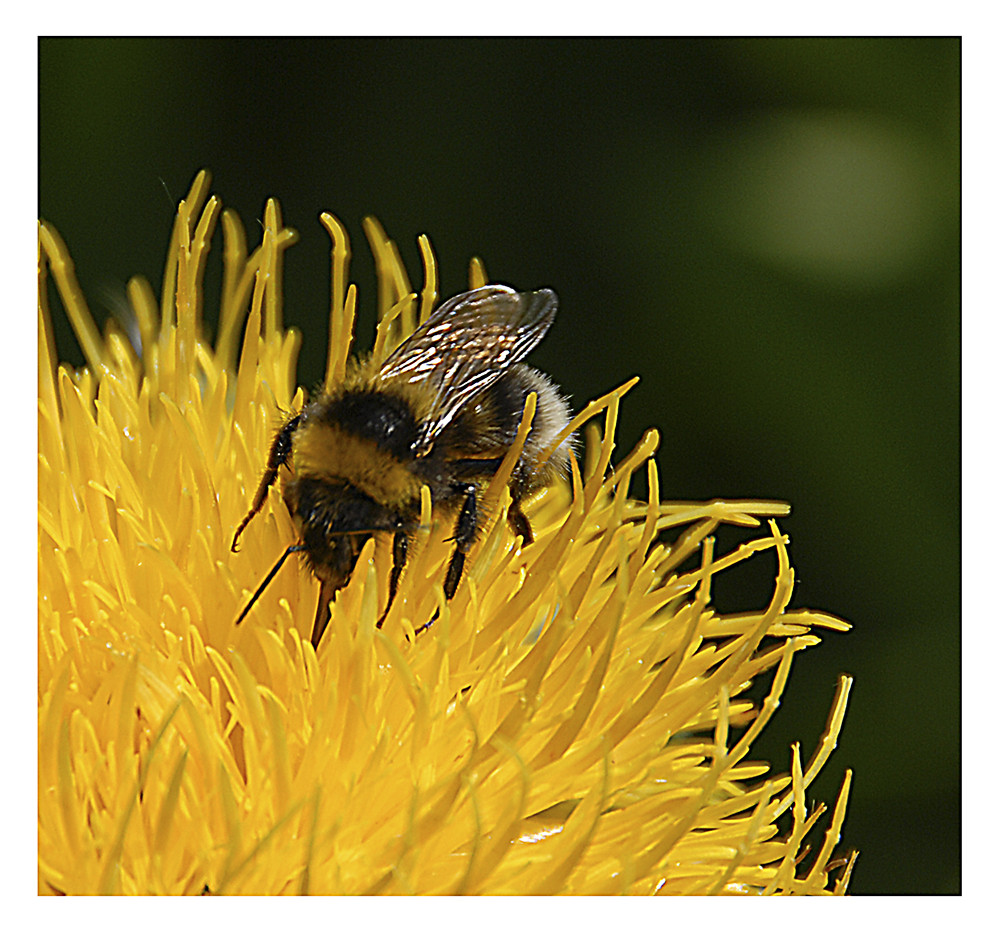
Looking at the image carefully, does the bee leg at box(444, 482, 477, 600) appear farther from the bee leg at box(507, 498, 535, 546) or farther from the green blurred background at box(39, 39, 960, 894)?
the green blurred background at box(39, 39, 960, 894)

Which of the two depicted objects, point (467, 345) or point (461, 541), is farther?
point (467, 345)

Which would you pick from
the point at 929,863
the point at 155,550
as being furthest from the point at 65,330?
the point at 929,863

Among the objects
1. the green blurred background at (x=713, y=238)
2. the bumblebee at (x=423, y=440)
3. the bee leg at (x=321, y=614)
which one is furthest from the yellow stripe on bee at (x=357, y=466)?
the green blurred background at (x=713, y=238)

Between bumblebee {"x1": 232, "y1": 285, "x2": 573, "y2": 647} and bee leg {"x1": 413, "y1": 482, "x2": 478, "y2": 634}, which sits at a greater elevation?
bumblebee {"x1": 232, "y1": 285, "x2": 573, "y2": 647}

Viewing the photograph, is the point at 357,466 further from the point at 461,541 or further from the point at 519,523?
the point at 519,523

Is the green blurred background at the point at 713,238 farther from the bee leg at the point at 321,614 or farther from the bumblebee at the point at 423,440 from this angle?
the bee leg at the point at 321,614

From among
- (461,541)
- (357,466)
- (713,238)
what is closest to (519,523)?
(461,541)

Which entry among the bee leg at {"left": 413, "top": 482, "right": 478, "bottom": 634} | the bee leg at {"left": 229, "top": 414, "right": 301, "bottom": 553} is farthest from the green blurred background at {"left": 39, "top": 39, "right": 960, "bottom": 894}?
the bee leg at {"left": 413, "top": 482, "right": 478, "bottom": 634}
